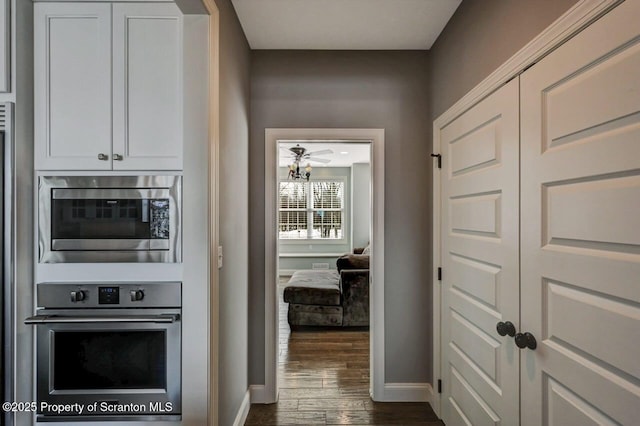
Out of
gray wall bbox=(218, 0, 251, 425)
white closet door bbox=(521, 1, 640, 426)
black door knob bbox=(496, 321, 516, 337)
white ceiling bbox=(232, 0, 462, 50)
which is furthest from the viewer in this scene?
white ceiling bbox=(232, 0, 462, 50)

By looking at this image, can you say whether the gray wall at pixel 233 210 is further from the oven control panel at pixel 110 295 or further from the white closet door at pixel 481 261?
the white closet door at pixel 481 261

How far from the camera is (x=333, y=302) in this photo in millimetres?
4078

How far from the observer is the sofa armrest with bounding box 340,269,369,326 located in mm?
4035

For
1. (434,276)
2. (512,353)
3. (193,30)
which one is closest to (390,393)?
(434,276)

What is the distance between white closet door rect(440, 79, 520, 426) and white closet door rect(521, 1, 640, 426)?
0.10 metres

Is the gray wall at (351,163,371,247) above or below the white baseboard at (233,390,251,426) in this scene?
above

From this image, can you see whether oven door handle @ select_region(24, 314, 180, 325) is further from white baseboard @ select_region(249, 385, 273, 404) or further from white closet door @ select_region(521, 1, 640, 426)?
white closet door @ select_region(521, 1, 640, 426)

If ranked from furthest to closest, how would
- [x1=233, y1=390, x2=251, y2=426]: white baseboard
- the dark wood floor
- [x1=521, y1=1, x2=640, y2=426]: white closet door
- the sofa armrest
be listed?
1. the sofa armrest
2. the dark wood floor
3. [x1=233, y1=390, x2=251, y2=426]: white baseboard
4. [x1=521, y1=1, x2=640, y2=426]: white closet door

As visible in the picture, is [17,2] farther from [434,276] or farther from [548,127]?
[434,276]

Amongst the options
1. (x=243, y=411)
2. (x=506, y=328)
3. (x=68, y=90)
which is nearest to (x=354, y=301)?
(x=243, y=411)

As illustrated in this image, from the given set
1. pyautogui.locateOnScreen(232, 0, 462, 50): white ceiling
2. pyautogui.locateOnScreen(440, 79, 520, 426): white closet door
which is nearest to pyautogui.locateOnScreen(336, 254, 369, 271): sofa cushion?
pyautogui.locateOnScreen(440, 79, 520, 426): white closet door

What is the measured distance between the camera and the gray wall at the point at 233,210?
1.77 metres

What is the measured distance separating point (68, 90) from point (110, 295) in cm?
104

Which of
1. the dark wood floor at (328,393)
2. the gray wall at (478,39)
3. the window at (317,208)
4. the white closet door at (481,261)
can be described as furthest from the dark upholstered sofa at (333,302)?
the window at (317,208)
